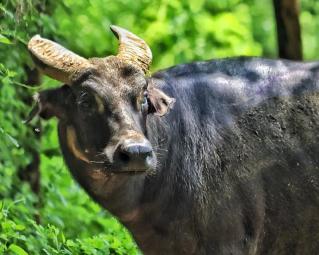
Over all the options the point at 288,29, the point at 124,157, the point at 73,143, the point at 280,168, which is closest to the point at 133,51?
the point at 73,143

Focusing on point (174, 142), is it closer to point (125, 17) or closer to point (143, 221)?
point (143, 221)

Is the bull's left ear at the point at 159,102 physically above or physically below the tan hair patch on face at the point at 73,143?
above

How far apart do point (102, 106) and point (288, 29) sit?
3.73 metres

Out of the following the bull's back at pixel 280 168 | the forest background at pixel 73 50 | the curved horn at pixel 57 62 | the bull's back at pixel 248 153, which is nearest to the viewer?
the curved horn at pixel 57 62

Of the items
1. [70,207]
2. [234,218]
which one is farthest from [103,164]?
[70,207]

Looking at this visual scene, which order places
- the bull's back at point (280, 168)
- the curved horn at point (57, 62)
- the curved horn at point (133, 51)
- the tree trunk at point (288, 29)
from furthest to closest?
the tree trunk at point (288, 29), the bull's back at point (280, 168), the curved horn at point (133, 51), the curved horn at point (57, 62)

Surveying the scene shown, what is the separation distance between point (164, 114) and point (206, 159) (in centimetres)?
51

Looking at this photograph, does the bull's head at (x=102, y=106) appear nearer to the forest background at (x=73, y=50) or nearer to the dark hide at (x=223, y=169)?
the dark hide at (x=223, y=169)

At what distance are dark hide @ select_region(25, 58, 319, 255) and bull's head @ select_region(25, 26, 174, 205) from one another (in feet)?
0.14

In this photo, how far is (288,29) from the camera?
9.34 metres

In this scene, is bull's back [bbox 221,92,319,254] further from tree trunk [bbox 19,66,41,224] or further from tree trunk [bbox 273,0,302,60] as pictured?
tree trunk [bbox 19,66,41,224]

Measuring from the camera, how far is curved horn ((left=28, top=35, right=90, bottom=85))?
6.41 metres

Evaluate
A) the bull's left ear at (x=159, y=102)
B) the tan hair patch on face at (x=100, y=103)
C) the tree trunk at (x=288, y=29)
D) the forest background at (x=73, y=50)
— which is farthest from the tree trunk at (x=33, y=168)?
the tan hair patch on face at (x=100, y=103)

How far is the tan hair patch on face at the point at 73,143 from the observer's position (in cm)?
656
